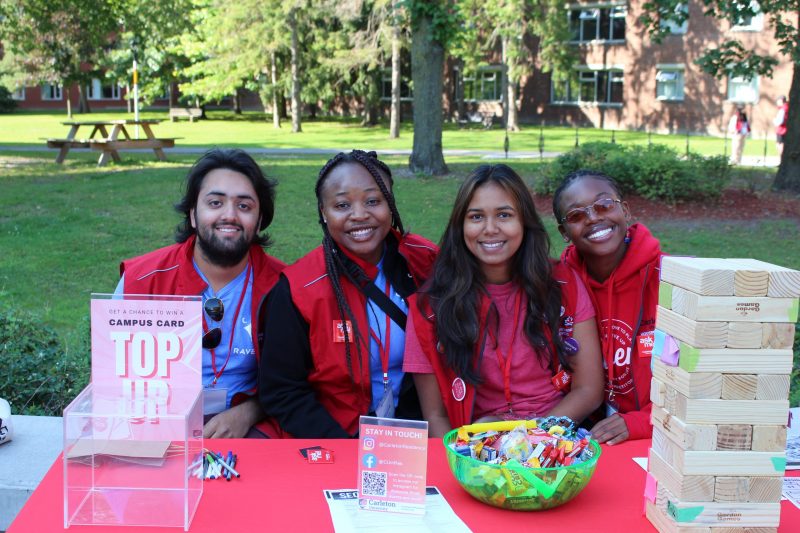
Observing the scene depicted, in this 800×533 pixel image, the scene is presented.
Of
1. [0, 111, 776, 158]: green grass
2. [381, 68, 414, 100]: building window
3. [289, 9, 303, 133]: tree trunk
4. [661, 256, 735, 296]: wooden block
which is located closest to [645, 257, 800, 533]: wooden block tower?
[661, 256, 735, 296]: wooden block

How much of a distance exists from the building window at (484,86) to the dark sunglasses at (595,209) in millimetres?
36380

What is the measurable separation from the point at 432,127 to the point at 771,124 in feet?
63.1

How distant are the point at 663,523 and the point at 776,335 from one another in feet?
1.76

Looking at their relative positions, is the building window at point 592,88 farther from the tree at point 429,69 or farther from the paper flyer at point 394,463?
the paper flyer at point 394,463

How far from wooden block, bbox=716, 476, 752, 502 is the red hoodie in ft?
3.81

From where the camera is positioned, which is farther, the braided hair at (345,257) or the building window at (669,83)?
the building window at (669,83)

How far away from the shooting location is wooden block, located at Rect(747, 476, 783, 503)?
6.35 feet

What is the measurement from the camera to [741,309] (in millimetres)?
1852

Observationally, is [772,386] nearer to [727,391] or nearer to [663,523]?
[727,391]

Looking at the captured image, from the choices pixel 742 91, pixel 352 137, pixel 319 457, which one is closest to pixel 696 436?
pixel 319 457

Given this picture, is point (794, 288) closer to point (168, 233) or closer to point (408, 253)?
point (408, 253)

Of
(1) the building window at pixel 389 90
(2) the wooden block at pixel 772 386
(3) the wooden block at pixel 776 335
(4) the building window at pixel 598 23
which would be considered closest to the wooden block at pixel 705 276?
(3) the wooden block at pixel 776 335

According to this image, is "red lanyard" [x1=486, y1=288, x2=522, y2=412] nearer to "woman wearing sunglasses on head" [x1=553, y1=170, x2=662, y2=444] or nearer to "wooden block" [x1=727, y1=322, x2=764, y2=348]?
"woman wearing sunglasses on head" [x1=553, y1=170, x2=662, y2=444]

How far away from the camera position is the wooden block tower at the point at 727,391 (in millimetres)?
1853
